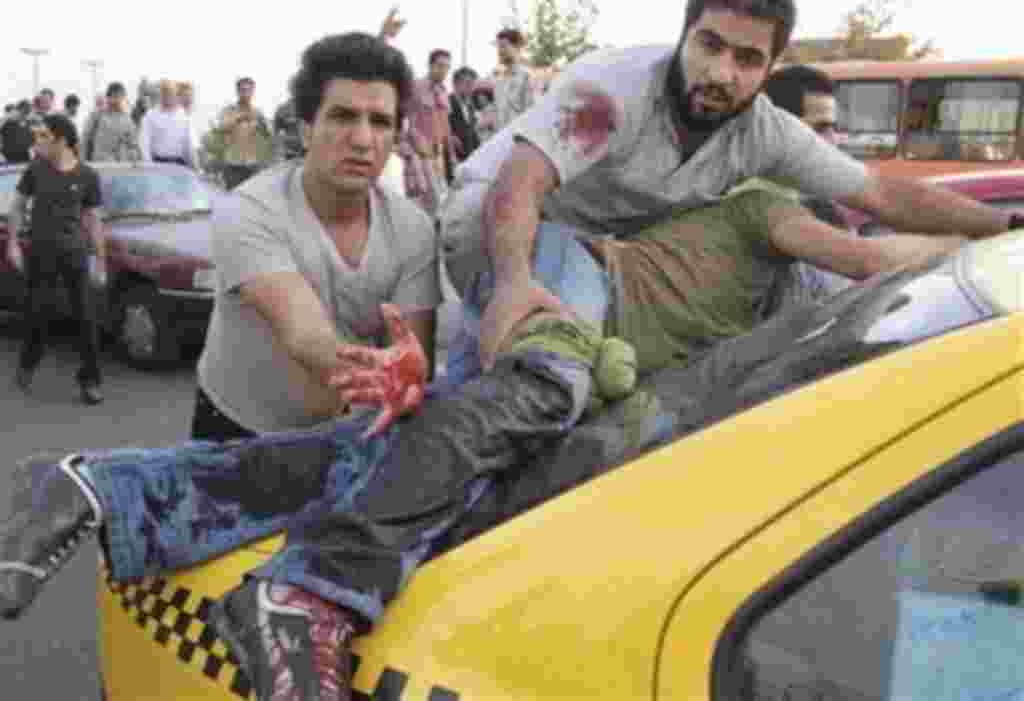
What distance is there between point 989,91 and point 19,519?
12.3 meters

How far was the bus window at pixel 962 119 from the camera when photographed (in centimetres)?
1243

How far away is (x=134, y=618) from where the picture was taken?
1971 mm

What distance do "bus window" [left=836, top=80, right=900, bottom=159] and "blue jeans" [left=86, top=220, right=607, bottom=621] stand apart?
11.9 metres

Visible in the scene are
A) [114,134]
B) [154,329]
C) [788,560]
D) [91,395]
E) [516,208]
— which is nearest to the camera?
[788,560]

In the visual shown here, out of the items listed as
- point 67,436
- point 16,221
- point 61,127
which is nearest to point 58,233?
point 16,221

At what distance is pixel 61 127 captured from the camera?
789 cm

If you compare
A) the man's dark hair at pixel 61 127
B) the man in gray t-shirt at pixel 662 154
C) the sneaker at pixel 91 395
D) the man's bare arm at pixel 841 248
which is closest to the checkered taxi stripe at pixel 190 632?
the man in gray t-shirt at pixel 662 154

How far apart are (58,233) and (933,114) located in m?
8.44

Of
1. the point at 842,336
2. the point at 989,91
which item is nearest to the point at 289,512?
the point at 842,336

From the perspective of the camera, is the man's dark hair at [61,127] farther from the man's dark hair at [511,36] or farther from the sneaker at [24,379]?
the man's dark hair at [511,36]

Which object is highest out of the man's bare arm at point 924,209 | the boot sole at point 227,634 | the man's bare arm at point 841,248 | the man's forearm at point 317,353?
the man's bare arm at point 924,209

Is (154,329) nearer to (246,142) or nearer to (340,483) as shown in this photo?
(246,142)

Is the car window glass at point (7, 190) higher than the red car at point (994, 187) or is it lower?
lower

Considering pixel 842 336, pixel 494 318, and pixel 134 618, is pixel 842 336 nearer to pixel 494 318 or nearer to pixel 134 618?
pixel 494 318
